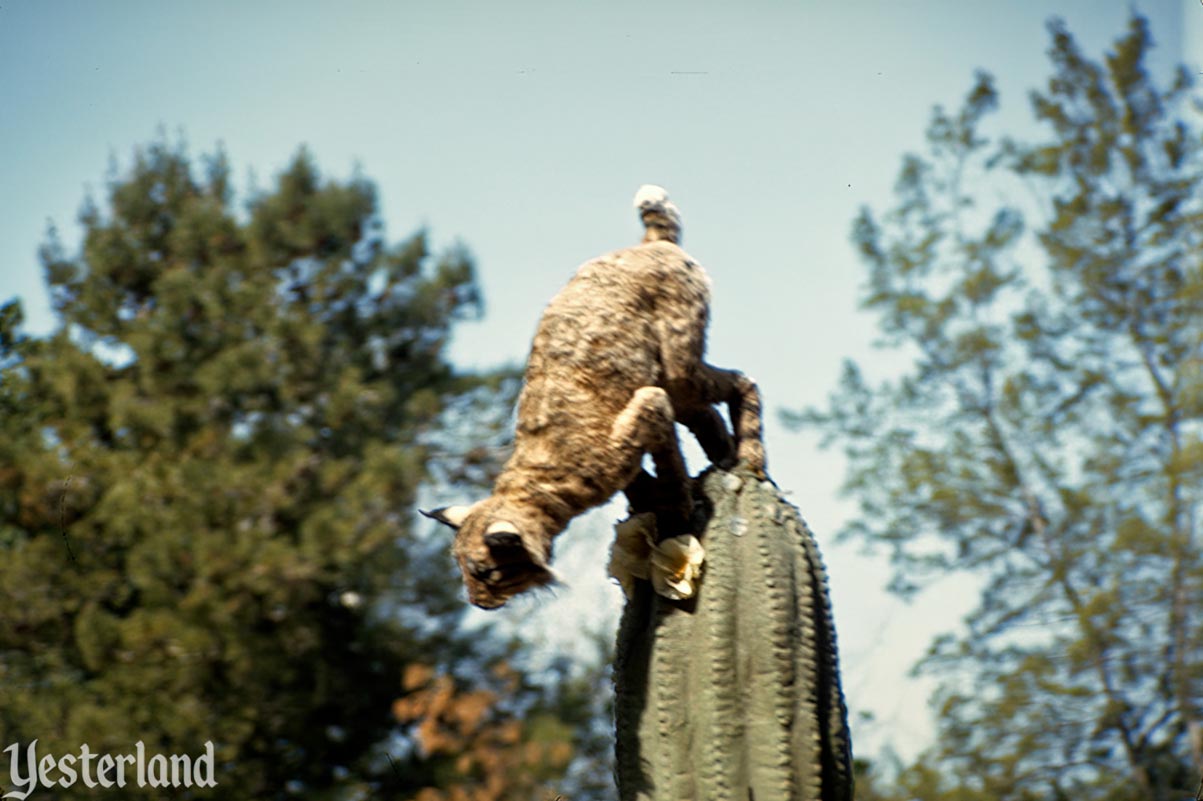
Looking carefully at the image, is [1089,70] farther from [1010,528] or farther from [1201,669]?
[1201,669]

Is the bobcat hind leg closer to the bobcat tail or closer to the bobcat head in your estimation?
the bobcat head

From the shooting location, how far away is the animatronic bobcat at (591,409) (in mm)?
1326

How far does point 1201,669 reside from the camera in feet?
9.10

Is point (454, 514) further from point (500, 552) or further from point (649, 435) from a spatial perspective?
point (649, 435)

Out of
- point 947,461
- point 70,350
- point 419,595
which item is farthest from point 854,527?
point 70,350

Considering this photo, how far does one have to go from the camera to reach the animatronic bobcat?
1.33 metres

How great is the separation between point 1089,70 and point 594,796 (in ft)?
8.72

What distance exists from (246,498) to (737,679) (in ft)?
9.25

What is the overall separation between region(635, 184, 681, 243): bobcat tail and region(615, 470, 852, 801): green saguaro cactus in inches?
15.3

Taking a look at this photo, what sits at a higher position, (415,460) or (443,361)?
(443,361)

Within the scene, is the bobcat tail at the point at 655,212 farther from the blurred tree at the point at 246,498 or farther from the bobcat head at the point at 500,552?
the blurred tree at the point at 246,498

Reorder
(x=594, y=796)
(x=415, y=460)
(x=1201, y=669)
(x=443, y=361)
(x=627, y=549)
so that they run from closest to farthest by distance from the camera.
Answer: (x=627, y=549) → (x=1201, y=669) → (x=594, y=796) → (x=415, y=460) → (x=443, y=361)

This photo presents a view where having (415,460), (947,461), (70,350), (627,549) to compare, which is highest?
(70,350)

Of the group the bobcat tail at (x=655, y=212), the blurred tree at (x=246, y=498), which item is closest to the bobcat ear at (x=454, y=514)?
the bobcat tail at (x=655, y=212)
